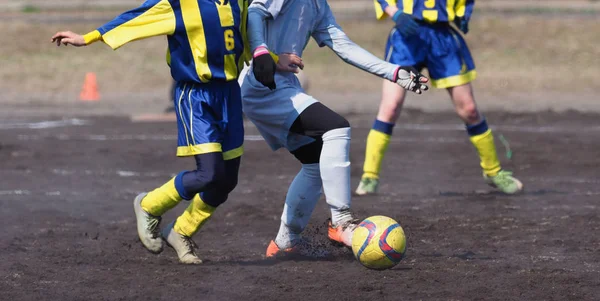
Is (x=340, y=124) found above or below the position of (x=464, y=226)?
above

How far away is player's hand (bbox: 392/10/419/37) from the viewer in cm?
891

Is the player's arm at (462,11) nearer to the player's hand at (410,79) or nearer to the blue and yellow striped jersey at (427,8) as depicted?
the blue and yellow striped jersey at (427,8)

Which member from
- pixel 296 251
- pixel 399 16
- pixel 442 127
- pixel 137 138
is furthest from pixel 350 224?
pixel 442 127

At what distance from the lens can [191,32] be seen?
6.29 m

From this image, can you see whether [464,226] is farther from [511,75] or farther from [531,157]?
[511,75]

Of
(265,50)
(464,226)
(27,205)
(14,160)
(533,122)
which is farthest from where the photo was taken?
(533,122)

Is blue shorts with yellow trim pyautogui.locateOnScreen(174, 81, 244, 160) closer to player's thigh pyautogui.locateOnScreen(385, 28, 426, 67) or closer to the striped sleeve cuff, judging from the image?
the striped sleeve cuff

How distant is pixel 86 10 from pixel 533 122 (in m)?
18.2

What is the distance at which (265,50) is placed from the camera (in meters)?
6.30

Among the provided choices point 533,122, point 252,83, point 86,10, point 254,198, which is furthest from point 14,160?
point 86,10

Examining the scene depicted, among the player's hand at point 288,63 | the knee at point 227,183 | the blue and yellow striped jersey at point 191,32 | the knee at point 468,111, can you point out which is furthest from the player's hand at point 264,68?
the knee at point 468,111

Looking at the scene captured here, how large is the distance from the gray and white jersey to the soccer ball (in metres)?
0.97

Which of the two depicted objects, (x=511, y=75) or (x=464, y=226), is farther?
(x=511, y=75)

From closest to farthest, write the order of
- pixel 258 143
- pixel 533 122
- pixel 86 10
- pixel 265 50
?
pixel 265 50
pixel 258 143
pixel 533 122
pixel 86 10
